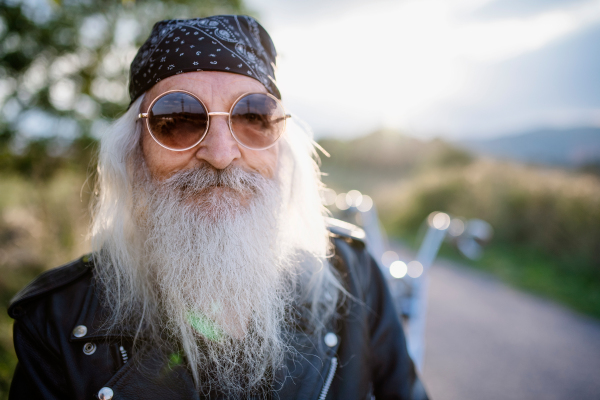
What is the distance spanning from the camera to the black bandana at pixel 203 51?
1507mm

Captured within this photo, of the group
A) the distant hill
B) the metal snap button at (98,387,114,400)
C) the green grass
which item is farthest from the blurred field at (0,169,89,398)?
the distant hill

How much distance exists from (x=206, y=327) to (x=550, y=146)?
34.4 m

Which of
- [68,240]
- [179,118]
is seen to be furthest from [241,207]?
[68,240]

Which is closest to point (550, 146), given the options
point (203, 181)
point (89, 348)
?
point (203, 181)

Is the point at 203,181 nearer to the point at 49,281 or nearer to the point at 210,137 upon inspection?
the point at 210,137

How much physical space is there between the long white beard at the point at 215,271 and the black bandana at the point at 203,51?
51cm

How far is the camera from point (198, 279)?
1396mm

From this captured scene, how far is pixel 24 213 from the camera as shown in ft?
20.7

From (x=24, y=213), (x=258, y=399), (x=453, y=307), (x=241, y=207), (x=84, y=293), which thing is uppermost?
(x=241, y=207)

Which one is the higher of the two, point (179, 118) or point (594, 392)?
point (179, 118)

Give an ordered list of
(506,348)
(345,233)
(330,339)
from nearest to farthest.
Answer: (330,339)
(345,233)
(506,348)

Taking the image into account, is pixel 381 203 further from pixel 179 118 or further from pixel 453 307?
pixel 179 118

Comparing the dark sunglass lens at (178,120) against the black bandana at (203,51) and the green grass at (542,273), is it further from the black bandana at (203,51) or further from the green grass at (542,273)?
the green grass at (542,273)

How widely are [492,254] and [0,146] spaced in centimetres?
1006
